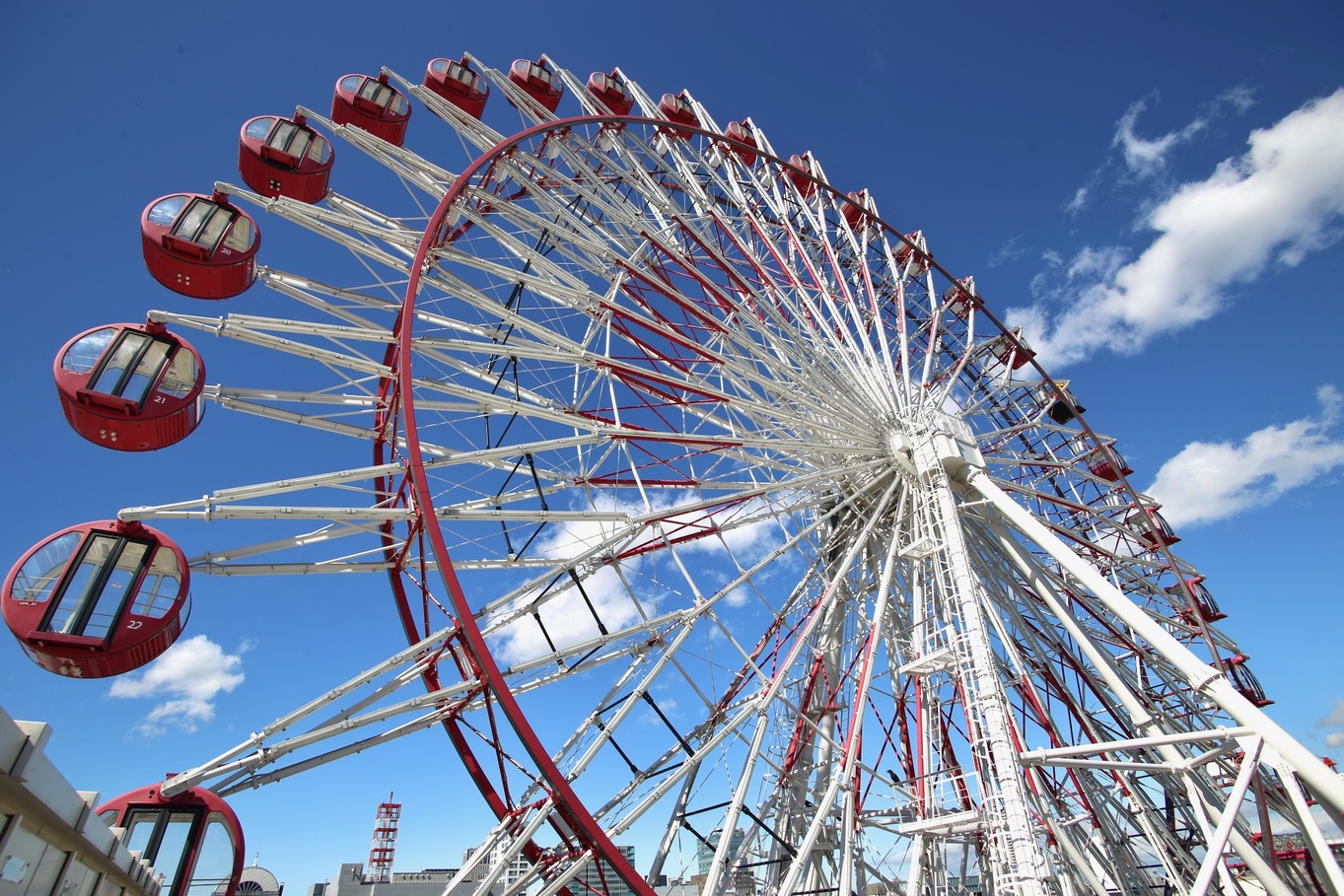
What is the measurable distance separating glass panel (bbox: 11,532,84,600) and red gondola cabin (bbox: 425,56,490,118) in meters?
9.77

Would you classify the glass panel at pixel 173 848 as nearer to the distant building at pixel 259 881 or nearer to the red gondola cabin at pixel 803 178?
the red gondola cabin at pixel 803 178

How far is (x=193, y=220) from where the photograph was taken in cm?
968

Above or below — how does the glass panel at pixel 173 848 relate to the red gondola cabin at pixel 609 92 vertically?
below

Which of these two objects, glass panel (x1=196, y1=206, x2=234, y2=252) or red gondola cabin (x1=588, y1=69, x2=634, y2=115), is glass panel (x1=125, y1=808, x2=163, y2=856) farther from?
red gondola cabin (x1=588, y1=69, x2=634, y2=115)

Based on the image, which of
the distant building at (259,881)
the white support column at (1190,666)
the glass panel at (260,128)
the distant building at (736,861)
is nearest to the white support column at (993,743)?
the white support column at (1190,666)

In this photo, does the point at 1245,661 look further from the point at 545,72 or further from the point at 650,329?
the point at 545,72

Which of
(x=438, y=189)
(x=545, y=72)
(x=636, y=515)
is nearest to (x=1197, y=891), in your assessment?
(x=636, y=515)

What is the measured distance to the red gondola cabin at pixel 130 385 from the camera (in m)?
8.02

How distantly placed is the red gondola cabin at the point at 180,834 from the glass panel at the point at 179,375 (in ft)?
13.5

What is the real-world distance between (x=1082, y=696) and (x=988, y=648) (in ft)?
17.3

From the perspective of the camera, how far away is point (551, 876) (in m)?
8.08

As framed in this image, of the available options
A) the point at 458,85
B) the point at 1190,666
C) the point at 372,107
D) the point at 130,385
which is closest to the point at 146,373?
the point at 130,385

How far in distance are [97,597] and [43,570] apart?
51cm

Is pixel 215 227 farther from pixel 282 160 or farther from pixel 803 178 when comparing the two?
pixel 803 178
